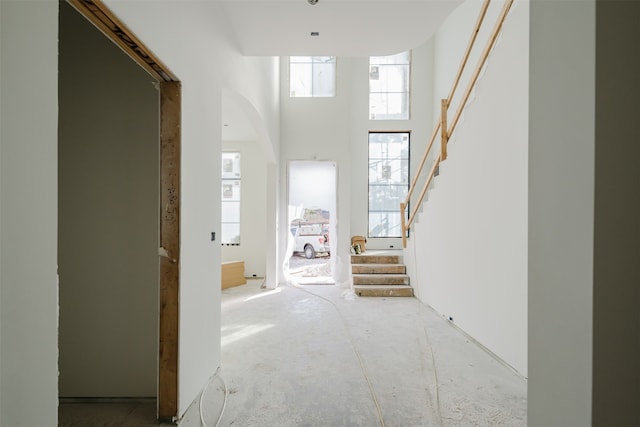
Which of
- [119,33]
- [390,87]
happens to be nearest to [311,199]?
[390,87]

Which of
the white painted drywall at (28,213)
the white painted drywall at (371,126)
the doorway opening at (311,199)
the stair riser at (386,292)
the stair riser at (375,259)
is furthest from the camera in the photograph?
the white painted drywall at (371,126)

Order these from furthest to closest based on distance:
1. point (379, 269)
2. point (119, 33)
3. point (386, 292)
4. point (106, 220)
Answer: point (379, 269) → point (386, 292) → point (106, 220) → point (119, 33)

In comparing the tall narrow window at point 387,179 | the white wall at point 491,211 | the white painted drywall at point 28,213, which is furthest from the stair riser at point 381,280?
the white painted drywall at point 28,213

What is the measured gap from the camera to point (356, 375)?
2.49 metres

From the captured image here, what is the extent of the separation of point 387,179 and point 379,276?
2.46m

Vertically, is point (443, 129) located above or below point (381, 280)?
above

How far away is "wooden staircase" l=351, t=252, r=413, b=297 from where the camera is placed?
16.7 feet

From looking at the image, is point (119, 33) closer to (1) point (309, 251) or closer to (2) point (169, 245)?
(2) point (169, 245)

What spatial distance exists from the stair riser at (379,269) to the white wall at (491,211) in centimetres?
140

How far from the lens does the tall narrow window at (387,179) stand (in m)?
6.89

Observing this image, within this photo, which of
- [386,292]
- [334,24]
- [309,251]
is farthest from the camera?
[309,251]

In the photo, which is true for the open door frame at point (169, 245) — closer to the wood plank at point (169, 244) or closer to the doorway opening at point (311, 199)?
the wood plank at point (169, 244)

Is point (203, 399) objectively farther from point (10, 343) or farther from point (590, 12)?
point (590, 12)

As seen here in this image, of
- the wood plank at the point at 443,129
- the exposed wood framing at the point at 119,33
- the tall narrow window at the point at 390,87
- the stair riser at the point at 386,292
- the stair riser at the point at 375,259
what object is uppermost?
the tall narrow window at the point at 390,87
